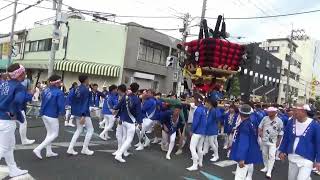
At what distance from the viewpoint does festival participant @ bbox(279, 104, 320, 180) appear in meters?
6.97

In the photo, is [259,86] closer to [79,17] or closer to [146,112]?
[79,17]

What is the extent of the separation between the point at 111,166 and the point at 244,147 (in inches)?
132

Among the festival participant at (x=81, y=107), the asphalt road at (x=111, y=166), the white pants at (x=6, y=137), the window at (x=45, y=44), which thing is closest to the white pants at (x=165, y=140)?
A: the asphalt road at (x=111, y=166)

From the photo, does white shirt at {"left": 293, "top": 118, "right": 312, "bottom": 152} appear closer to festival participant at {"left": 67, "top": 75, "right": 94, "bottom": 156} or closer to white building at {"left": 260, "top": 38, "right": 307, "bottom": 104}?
festival participant at {"left": 67, "top": 75, "right": 94, "bottom": 156}

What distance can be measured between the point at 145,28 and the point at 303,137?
2899 centimetres

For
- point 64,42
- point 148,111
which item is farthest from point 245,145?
point 64,42

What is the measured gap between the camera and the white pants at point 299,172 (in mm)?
6881

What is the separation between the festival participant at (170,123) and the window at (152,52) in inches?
918

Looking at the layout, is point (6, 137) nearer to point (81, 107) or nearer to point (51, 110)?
point (51, 110)

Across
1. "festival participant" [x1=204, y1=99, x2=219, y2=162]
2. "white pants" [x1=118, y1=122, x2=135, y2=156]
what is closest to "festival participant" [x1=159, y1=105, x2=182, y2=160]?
"festival participant" [x1=204, y1=99, x2=219, y2=162]

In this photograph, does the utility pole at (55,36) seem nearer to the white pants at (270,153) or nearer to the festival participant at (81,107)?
the festival participant at (81,107)

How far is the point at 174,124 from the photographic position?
11.9 m

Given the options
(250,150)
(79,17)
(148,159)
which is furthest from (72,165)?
(79,17)

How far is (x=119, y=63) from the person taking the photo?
3444 centimetres
